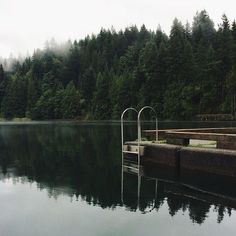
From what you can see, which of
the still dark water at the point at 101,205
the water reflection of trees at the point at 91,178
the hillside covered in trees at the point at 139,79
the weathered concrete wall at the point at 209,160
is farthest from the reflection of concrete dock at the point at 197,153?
the hillside covered in trees at the point at 139,79

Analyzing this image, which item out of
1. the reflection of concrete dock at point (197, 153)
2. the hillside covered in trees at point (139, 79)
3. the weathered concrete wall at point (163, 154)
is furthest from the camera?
the hillside covered in trees at point (139, 79)

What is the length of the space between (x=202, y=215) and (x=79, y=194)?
23.4 ft

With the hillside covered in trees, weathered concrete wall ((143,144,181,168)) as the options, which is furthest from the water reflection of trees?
the hillside covered in trees

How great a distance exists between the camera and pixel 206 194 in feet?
65.0

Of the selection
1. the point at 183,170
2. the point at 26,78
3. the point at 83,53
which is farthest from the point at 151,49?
the point at 183,170

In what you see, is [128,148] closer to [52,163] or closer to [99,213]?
[52,163]

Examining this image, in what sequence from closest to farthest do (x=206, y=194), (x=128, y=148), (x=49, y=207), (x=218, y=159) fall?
(x=49, y=207), (x=206, y=194), (x=218, y=159), (x=128, y=148)

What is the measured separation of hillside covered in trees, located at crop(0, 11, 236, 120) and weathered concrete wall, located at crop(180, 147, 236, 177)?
7079 cm

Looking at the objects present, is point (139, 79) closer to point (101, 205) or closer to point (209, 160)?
point (209, 160)

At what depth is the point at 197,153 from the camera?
2420 cm

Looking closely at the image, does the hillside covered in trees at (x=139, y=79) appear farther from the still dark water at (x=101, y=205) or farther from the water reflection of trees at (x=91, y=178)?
the still dark water at (x=101, y=205)

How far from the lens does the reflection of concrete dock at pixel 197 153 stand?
73.2ft

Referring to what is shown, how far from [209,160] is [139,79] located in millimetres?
105055

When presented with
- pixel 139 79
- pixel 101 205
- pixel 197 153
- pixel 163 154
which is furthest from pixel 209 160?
pixel 139 79
